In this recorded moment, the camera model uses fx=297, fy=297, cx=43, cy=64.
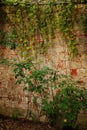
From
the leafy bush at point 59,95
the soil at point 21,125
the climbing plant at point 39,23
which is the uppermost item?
the climbing plant at point 39,23

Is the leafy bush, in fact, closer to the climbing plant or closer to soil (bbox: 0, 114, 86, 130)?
soil (bbox: 0, 114, 86, 130)

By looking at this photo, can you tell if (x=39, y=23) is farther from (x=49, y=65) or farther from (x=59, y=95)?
(x=59, y=95)

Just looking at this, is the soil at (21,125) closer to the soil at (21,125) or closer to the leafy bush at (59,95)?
the soil at (21,125)

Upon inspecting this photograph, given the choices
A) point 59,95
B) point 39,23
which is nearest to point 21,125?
point 59,95

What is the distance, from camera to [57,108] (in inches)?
205

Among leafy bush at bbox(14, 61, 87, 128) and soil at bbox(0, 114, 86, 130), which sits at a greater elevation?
leafy bush at bbox(14, 61, 87, 128)

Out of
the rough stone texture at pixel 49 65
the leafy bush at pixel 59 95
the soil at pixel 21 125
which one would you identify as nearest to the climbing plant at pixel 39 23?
the rough stone texture at pixel 49 65

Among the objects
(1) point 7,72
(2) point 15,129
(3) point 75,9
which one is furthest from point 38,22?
(2) point 15,129

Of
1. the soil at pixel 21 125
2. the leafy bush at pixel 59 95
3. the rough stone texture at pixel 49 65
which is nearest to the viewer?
the leafy bush at pixel 59 95

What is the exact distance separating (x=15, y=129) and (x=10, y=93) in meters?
0.85

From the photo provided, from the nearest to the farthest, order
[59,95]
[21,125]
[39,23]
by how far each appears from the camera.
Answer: [59,95] → [39,23] → [21,125]

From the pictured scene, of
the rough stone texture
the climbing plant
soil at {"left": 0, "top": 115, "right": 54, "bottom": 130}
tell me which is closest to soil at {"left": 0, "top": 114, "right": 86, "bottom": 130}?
soil at {"left": 0, "top": 115, "right": 54, "bottom": 130}

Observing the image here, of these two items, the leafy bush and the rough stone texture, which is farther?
the rough stone texture

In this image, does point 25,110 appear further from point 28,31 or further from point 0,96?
point 28,31
